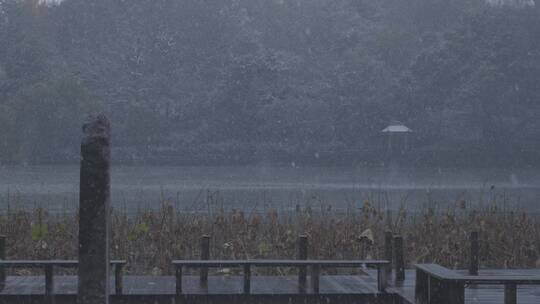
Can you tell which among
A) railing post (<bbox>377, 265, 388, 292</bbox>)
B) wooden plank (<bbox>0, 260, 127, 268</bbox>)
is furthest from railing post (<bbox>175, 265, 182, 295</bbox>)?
railing post (<bbox>377, 265, 388, 292</bbox>)

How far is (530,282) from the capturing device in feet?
24.6

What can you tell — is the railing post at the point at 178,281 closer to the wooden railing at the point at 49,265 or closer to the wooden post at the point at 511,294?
the wooden railing at the point at 49,265

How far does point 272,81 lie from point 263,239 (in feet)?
138

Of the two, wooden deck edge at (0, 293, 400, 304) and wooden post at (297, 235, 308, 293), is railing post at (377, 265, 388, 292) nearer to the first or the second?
wooden deck edge at (0, 293, 400, 304)

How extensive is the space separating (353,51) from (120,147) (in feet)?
48.7

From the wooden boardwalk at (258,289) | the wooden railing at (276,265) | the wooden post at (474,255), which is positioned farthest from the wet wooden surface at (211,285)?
the wooden post at (474,255)

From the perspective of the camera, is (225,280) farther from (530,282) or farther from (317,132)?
→ (317,132)

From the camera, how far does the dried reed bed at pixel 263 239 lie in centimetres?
1213

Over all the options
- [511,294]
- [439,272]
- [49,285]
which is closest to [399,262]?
[511,294]

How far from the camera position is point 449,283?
23.9 ft

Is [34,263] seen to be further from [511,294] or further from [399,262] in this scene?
[511,294]

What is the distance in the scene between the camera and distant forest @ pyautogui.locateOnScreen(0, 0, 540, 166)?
174 ft

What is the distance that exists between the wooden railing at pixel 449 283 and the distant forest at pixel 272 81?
43010 mm

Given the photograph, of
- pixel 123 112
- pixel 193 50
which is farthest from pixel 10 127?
pixel 193 50
